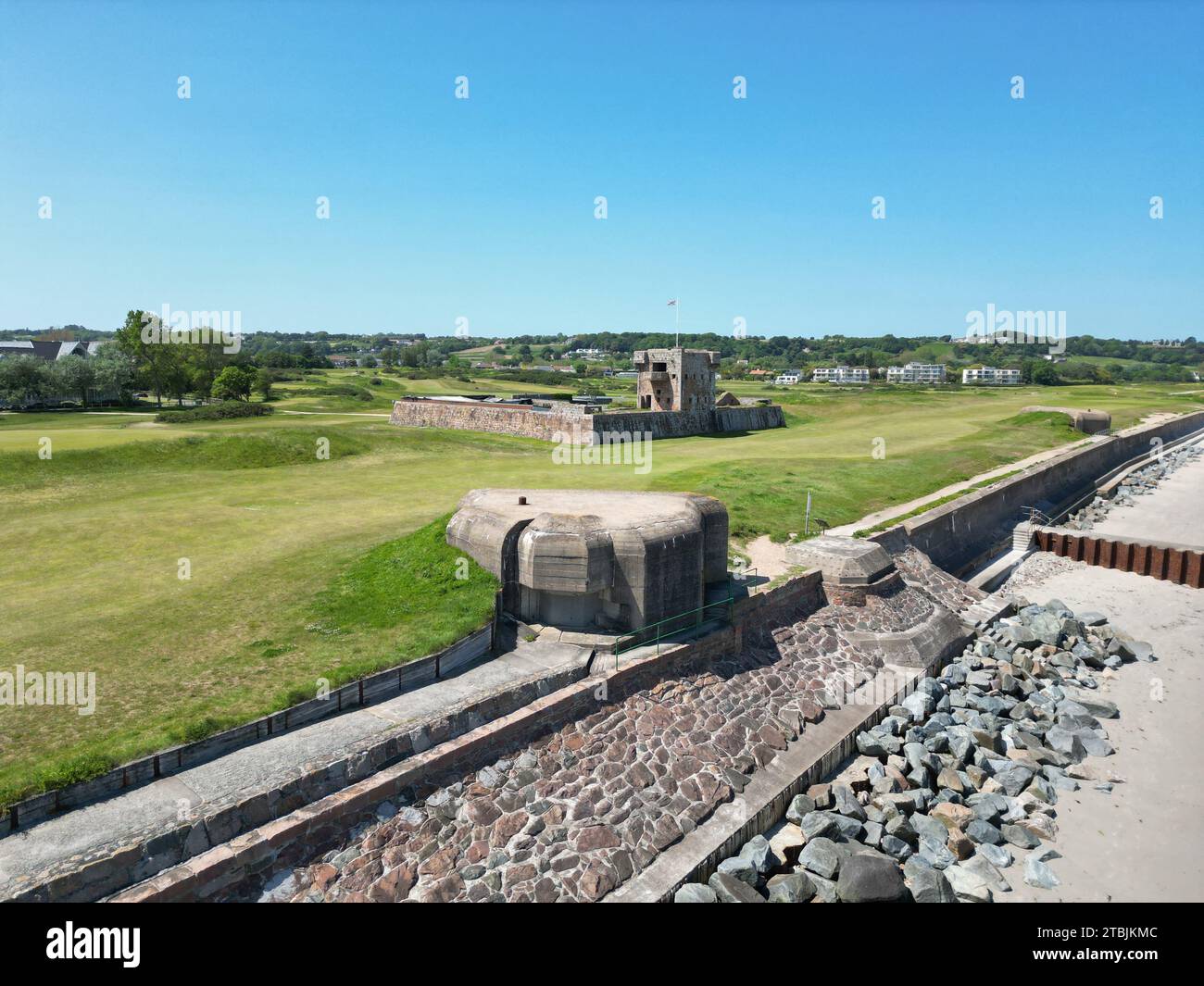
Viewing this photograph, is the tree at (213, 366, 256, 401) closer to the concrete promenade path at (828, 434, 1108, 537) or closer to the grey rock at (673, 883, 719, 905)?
the concrete promenade path at (828, 434, 1108, 537)

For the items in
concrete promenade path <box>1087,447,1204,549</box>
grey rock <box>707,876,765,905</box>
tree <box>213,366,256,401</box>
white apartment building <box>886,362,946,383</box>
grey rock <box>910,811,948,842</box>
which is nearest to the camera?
grey rock <box>707,876,765,905</box>

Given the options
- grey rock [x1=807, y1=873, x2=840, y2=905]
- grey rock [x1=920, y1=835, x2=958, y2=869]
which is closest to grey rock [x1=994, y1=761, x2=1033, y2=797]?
grey rock [x1=920, y1=835, x2=958, y2=869]

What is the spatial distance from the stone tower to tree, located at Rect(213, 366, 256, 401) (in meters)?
32.2

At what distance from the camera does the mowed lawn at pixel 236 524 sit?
10828mm

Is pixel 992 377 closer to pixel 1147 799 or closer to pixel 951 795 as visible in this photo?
pixel 1147 799

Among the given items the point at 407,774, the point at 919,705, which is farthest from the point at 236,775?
the point at 919,705

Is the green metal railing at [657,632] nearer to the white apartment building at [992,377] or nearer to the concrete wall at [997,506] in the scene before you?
the concrete wall at [997,506]

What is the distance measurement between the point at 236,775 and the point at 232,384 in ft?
183

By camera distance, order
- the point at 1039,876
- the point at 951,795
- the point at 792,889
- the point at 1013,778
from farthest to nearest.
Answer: the point at 1013,778 < the point at 951,795 < the point at 1039,876 < the point at 792,889

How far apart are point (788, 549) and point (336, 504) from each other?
14.5m

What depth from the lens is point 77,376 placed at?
2057 inches

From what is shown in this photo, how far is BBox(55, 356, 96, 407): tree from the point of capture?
51.9m

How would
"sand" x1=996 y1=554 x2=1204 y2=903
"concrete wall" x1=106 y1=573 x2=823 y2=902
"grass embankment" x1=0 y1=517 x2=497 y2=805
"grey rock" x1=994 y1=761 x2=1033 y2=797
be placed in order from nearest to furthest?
1. "concrete wall" x1=106 y1=573 x2=823 y2=902
2. "grass embankment" x1=0 y1=517 x2=497 y2=805
3. "sand" x1=996 y1=554 x2=1204 y2=903
4. "grey rock" x1=994 y1=761 x2=1033 y2=797
